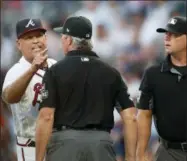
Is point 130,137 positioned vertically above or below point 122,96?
below

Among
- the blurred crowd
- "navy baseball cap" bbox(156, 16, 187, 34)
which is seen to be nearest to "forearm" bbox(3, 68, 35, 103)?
"navy baseball cap" bbox(156, 16, 187, 34)

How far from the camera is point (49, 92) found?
4.93 metres

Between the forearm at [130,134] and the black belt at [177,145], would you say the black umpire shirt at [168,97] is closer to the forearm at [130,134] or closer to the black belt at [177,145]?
the black belt at [177,145]

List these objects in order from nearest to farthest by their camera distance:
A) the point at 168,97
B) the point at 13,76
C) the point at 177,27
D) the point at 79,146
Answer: the point at 79,146
the point at 168,97
the point at 177,27
the point at 13,76

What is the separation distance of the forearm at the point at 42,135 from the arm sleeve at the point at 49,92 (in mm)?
125

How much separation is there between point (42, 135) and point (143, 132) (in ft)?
2.99

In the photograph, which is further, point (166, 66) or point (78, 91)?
point (166, 66)

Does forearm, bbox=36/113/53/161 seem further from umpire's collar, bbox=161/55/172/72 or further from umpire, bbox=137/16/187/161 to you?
umpire's collar, bbox=161/55/172/72

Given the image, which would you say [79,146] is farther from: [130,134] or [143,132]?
[143,132]

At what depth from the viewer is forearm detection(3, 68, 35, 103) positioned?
17.0ft

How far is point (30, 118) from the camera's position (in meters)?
5.59

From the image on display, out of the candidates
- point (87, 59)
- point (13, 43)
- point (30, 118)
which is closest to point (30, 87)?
point (30, 118)

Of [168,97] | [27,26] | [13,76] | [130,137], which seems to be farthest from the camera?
[27,26]

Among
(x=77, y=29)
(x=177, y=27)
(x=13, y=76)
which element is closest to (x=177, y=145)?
(x=177, y=27)
